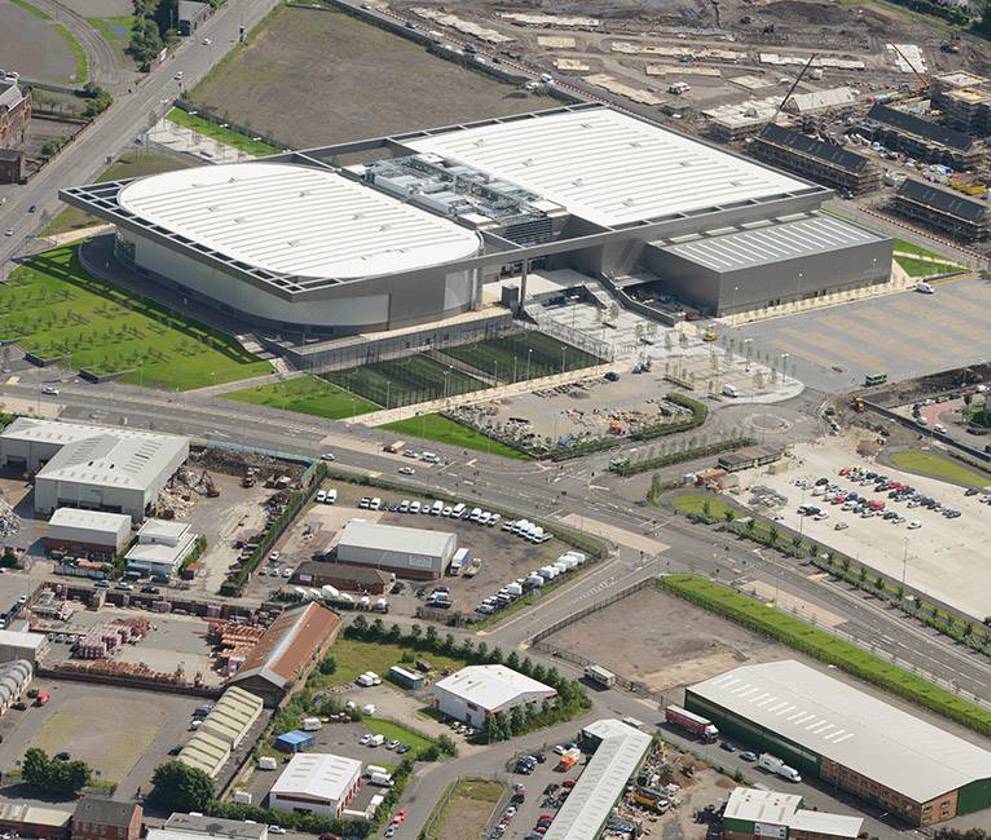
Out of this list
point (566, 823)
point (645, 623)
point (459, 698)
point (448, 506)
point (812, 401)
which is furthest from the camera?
point (812, 401)

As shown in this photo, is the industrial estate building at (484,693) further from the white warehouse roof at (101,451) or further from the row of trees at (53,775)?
the white warehouse roof at (101,451)

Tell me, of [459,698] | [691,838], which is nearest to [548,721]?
[459,698]

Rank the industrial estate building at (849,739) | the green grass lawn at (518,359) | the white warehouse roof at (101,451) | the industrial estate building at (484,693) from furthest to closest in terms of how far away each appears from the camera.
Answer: the green grass lawn at (518,359) < the white warehouse roof at (101,451) < the industrial estate building at (484,693) < the industrial estate building at (849,739)

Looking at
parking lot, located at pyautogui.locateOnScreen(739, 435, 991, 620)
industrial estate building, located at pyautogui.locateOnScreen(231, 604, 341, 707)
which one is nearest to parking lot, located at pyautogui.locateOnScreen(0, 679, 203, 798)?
industrial estate building, located at pyautogui.locateOnScreen(231, 604, 341, 707)

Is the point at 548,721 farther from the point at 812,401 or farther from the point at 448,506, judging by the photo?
the point at 812,401

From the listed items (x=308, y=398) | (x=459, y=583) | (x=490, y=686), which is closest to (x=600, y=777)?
(x=490, y=686)

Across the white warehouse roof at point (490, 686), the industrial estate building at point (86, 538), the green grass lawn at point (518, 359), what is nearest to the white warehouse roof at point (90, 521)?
the industrial estate building at point (86, 538)

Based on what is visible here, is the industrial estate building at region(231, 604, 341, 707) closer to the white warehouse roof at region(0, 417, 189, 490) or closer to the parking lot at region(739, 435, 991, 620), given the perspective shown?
the white warehouse roof at region(0, 417, 189, 490)
